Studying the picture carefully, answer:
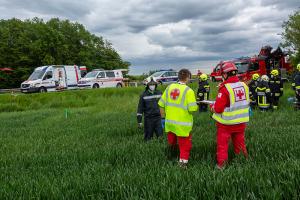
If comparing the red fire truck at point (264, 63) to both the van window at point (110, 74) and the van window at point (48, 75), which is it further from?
the van window at point (48, 75)

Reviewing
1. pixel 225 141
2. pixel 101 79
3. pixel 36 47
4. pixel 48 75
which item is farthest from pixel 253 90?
pixel 36 47

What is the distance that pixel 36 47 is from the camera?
5175cm

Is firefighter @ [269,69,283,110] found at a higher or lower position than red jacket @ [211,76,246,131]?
lower

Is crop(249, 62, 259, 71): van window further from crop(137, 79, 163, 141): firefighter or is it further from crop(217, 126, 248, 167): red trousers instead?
crop(217, 126, 248, 167): red trousers

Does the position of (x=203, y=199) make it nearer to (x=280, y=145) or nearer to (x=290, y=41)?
(x=280, y=145)

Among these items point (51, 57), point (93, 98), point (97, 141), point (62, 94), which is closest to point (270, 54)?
point (93, 98)

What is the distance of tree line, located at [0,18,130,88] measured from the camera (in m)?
51.3

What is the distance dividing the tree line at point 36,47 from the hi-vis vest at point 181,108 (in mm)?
47998

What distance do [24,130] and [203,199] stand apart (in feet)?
34.8

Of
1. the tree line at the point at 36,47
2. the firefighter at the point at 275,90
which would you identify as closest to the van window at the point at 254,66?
the firefighter at the point at 275,90

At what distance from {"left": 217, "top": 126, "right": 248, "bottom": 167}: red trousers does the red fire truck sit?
802 inches

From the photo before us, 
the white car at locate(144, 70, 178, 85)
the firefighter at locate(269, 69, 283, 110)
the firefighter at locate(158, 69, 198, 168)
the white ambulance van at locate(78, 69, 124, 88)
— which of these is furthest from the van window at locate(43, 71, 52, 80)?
the firefighter at locate(158, 69, 198, 168)

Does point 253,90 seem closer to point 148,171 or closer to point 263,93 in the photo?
point 263,93

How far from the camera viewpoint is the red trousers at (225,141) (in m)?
5.40
